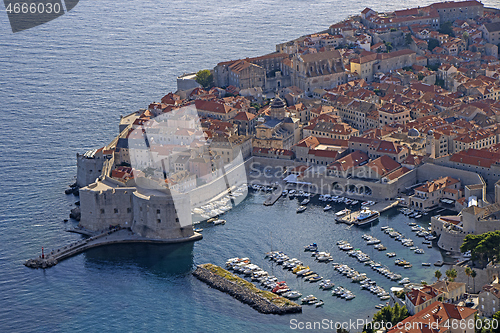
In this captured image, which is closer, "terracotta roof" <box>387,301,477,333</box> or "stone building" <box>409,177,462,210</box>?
"terracotta roof" <box>387,301,477,333</box>

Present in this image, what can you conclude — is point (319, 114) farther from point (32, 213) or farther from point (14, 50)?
point (14, 50)

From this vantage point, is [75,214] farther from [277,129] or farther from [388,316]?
[388,316]

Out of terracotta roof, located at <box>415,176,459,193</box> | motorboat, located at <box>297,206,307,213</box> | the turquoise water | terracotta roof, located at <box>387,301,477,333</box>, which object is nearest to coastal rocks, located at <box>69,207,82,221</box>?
the turquoise water

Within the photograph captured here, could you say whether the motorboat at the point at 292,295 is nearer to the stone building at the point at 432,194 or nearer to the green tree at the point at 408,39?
the stone building at the point at 432,194

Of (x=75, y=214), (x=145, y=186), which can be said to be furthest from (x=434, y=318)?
(x=75, y=214)

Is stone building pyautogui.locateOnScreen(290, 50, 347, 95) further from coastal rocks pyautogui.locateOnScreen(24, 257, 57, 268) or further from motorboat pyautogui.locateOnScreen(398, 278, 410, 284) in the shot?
motorboat pyautogui.locateOnScreen(398, 278, 410, 284)

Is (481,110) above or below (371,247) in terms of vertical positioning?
above

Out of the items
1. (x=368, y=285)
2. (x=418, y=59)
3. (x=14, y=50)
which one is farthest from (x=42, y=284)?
(x=14, y=50)

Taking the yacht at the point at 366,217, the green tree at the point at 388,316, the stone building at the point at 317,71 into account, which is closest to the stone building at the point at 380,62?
the stone building at the point at 317,71
